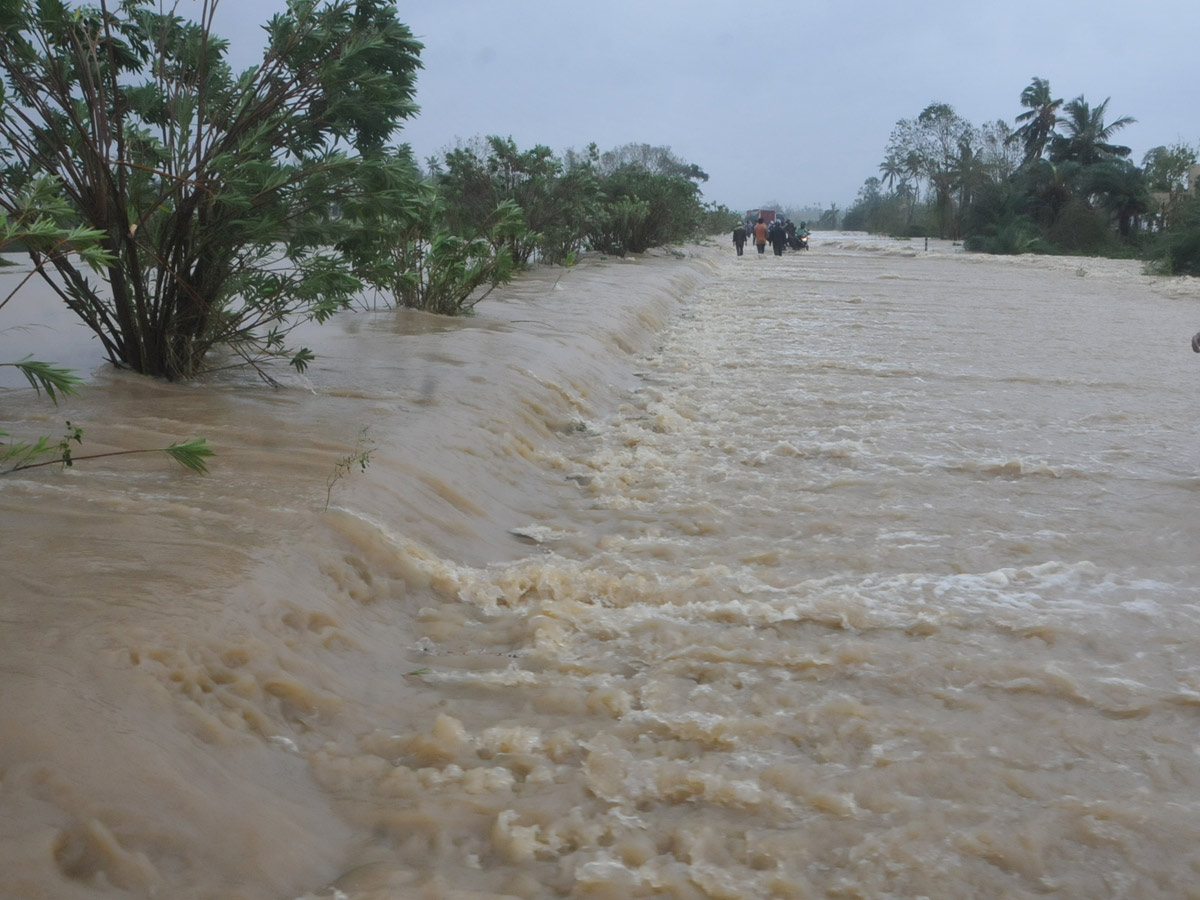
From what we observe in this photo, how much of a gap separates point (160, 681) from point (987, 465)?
4791 millimetres

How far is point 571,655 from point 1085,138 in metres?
47.0

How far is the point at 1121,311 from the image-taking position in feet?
53.1

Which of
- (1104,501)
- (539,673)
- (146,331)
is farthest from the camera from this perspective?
(146,331)

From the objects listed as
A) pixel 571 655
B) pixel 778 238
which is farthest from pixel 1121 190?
pixel 571 655

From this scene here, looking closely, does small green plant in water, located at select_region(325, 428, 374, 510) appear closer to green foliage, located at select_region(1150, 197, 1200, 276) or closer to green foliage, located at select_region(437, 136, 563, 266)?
green foliage, located at select_region(437, 136, 563, 266)

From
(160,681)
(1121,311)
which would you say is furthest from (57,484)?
(1121,311)

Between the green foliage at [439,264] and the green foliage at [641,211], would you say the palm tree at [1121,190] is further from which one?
the green foliage at [439,264]

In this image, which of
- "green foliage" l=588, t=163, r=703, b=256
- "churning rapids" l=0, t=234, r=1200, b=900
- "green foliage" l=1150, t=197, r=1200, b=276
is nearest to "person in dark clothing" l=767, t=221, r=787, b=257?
"green foliage" l=588, t=163, r=703, b=256

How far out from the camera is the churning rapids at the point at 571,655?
238cm

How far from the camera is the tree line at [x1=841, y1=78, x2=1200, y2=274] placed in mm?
36781

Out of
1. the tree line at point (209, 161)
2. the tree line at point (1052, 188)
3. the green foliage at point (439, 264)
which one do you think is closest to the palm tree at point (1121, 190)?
the tree line at point (1052, 188)

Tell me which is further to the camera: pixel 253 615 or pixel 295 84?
pixel 295 84

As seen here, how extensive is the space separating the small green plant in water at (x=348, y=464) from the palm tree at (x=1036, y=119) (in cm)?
5499

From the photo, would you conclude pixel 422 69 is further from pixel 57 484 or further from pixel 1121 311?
pixel 1121 311
